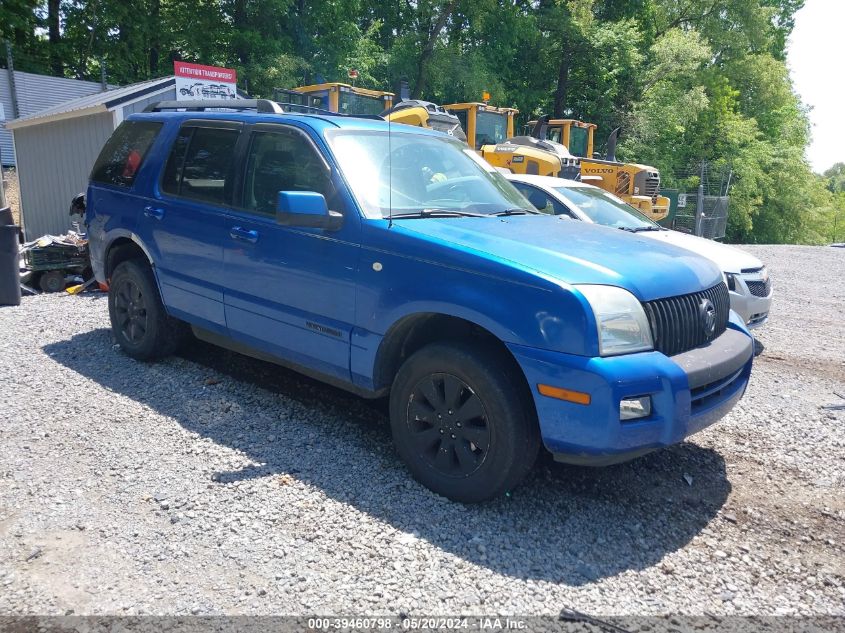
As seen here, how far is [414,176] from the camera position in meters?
4.52

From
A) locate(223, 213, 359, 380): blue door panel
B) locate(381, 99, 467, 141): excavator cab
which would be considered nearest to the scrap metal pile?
locate(381, 99, 467, 141): excavator cab

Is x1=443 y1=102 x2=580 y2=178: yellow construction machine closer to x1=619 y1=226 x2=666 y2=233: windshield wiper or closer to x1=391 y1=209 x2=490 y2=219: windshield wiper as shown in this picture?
x1=619 y1=226 x2=666 y2=233: windshield wiper

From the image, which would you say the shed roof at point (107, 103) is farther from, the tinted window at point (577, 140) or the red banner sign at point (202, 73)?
the tinted window at point (577, 140)

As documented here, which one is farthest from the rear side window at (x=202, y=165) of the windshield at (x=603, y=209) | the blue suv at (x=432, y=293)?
the windshield at (x=603, y=209)

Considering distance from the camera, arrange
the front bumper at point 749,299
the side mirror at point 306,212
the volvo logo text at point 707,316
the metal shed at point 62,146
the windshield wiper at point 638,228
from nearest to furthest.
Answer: the volvo logo text at point 707,316 → the side mirror at point 306,212 → the front bumper at point 749,299 → the windshield wiper at point 638,228 → the metal shed at point 62,146

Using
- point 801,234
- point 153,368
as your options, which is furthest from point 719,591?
point 801,234

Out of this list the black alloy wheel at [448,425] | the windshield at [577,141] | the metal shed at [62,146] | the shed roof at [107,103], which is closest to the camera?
the black alloy wheel at [448,425]

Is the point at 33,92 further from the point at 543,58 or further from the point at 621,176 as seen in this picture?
the point at 543,58

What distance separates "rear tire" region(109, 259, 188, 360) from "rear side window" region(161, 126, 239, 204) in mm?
810

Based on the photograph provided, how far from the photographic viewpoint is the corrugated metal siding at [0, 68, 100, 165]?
70.7 ft

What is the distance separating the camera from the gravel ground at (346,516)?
118 inches

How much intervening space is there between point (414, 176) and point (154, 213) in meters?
2.23

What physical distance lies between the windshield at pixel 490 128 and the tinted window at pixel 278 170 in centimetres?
1107

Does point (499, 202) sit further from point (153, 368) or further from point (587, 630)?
point (153, 368)
